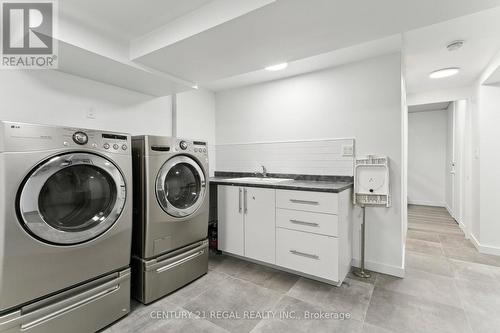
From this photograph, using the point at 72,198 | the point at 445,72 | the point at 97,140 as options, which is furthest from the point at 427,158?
the point at 72,198

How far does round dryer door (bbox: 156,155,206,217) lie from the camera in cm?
183

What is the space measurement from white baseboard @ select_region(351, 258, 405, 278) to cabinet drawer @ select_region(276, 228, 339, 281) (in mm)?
677

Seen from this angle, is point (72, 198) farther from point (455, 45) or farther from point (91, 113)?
point (455, 45)

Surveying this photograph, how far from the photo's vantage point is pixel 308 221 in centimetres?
202

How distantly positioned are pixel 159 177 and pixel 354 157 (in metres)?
1.93

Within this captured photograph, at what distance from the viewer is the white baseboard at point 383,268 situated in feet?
7.27

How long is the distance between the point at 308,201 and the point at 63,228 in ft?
5.65

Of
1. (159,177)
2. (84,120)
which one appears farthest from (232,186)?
(84,120)

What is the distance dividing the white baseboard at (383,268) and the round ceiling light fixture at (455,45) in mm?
2161

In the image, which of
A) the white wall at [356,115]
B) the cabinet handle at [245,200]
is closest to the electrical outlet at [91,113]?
the cabinet handle at [245,200]

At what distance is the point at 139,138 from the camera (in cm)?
180

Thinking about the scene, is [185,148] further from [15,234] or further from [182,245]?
[15,234]

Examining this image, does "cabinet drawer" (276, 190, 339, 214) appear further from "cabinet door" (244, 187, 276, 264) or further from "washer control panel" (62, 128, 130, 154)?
"washer control panel" (62, 128, 130, 154)

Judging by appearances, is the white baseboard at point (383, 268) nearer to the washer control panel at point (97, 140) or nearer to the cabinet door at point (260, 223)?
the cabinet door at point (260, 223)
